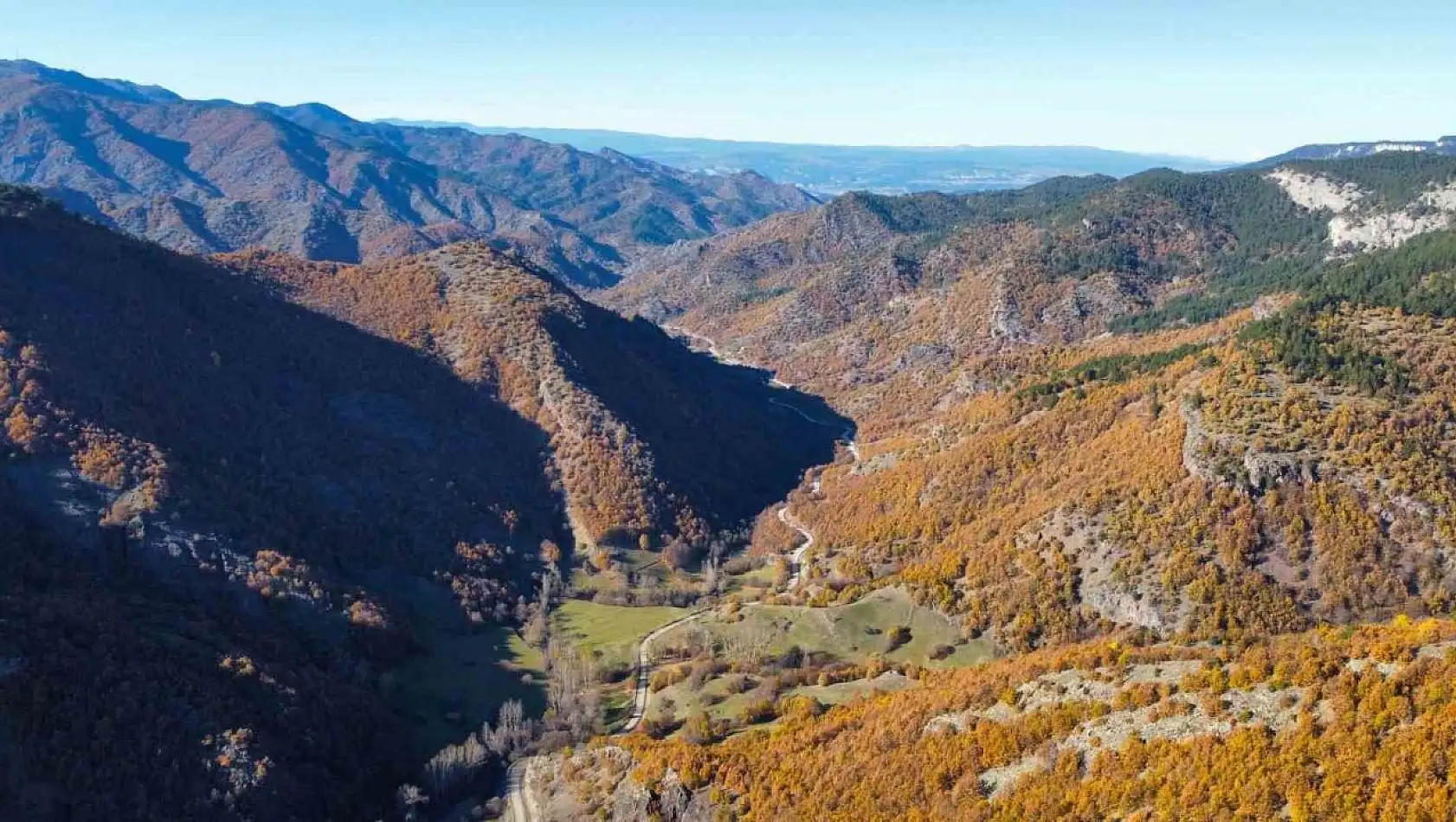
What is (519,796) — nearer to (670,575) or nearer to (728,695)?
(728,695)

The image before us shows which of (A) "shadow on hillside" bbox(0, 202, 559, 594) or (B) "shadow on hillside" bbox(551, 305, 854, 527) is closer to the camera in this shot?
(A) "shadow on hillside" bbox(0, 202, 559, 594)

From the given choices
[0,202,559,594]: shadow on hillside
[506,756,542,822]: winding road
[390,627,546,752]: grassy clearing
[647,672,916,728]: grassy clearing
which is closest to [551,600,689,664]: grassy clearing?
[390,627,546,752]: grassy clearing

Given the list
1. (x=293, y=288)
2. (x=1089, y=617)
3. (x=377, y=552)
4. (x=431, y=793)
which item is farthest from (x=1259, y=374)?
(x=293, y=288)

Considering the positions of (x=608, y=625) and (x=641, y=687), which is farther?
(x=608, y=625)

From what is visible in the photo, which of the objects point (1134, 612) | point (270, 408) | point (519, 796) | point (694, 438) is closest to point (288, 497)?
point (270, 408)

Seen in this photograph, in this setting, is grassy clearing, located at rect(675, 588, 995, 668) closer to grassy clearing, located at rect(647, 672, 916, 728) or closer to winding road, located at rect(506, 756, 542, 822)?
grassy clearing, located at rect(647, 672, 916, 728)

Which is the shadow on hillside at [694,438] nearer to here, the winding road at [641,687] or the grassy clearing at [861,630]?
the winding road at [641,687]
